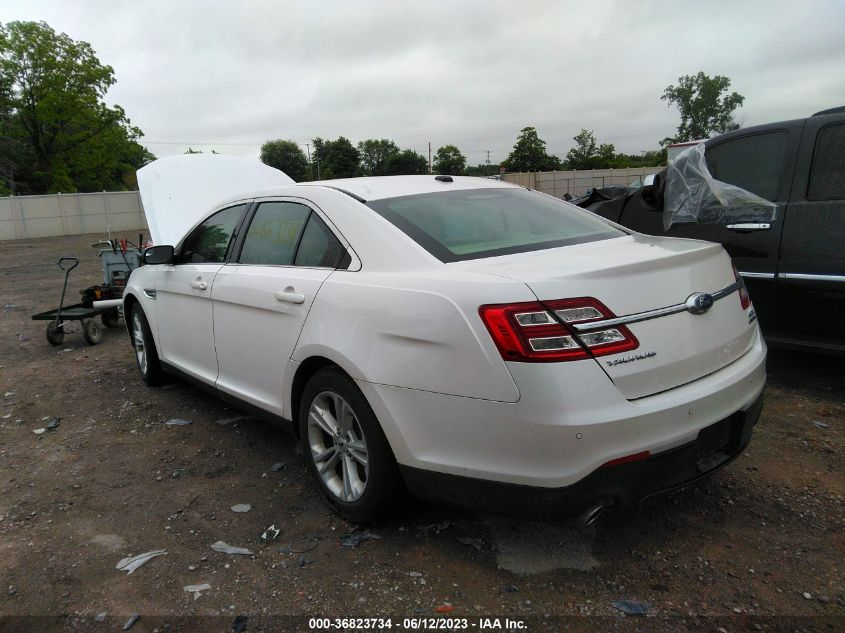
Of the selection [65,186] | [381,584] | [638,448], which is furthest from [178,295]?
[65,186]

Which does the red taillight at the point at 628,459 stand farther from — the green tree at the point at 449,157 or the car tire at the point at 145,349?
the green tree at the point at 449,157

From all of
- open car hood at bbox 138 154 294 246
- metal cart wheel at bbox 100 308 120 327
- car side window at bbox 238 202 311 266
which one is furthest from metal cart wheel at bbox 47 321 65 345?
car side window at bbox 238 202 311 266

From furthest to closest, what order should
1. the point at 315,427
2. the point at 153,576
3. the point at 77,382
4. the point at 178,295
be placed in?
the point at 77,382 → the point at 178,295 → the point at 315,427 → the point at 153,576

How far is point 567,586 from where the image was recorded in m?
2.40

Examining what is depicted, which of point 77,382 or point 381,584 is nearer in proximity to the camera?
point 381,584

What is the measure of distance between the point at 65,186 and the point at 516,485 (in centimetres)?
5498

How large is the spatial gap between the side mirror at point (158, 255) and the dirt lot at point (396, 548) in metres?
1.30

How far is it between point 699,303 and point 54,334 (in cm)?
718

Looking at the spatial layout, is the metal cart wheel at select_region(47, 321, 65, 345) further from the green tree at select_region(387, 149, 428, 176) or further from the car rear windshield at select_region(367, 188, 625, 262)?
the green tree at select_region(387, 149, 428, 176)

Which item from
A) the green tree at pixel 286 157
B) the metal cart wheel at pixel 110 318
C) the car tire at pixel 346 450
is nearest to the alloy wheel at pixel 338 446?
the car tire at pixel 346 450

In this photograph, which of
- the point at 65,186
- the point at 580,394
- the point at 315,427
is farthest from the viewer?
the point at 65,186

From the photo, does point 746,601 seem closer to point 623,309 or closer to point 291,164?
point 623,309

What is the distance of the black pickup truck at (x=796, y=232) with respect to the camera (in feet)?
12.9

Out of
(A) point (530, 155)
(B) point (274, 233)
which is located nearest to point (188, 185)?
(B) point (274, 233)
